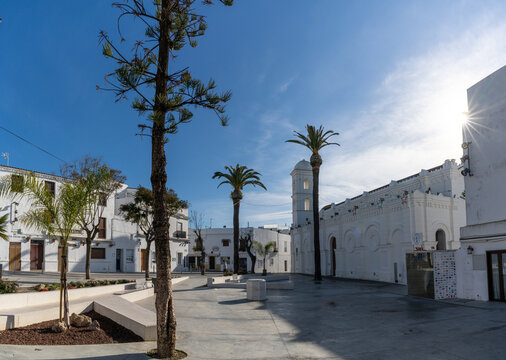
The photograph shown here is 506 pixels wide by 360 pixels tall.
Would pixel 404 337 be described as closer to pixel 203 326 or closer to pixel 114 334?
pixel 203 326

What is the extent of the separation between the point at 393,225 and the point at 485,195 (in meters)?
15.2

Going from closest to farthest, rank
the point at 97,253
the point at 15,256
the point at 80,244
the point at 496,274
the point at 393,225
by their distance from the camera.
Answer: the point at 496,274
the point at 393,225
the point at 15,256
the point at 80,244
the point at 97,253

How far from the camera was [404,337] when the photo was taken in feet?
32.2

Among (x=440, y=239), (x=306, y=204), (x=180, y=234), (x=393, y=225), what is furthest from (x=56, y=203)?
(x=306, y=204)

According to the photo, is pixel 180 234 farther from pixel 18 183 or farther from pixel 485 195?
pixel 18 183

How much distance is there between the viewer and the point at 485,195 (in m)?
17.4

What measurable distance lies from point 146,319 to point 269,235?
57908mm

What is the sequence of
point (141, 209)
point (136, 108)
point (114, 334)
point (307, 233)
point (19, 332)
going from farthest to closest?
point (307, 233) < point (141, 209) < point (114, 334) < point (19, 332) < point (136, 108)

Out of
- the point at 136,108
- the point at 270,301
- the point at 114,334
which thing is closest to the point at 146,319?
the point at 114,334

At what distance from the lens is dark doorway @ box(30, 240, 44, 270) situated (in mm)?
35844

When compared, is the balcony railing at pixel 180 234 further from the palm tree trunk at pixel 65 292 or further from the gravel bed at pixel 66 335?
the gravel bed at pixel 66 335

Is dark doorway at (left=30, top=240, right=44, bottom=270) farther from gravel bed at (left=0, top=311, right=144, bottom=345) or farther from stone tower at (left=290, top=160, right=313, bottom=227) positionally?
stone tower at (left=290, top=160, right=313, bottom=227)

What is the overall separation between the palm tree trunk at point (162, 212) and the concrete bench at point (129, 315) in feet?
5.35

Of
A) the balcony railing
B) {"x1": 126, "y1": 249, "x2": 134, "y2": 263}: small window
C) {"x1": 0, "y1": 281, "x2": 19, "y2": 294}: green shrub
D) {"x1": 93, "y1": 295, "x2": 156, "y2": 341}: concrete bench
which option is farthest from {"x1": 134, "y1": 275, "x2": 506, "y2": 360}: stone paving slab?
the balcony railing
